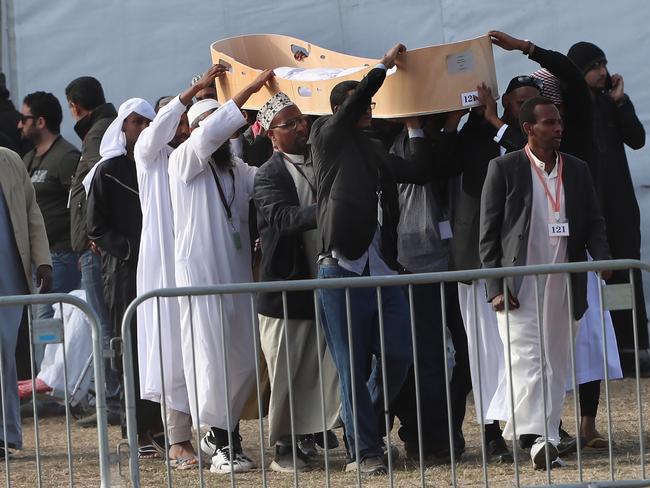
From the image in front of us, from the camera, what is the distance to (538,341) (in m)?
7.05

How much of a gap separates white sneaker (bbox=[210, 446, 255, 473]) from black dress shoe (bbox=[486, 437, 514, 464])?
47.0 inches

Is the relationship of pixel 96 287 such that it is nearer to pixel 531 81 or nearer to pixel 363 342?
pixel 363 342

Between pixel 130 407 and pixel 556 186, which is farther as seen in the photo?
pixel 556 186

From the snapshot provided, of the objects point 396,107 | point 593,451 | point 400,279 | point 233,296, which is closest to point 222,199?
point 233,296

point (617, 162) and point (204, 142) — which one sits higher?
point (204, 142)

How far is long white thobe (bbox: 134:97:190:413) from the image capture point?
7.82 metres

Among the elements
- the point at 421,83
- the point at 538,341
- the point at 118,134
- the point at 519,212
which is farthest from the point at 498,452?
the point at 118,134

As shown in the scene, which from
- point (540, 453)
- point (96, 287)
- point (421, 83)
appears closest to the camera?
point (540, 453)

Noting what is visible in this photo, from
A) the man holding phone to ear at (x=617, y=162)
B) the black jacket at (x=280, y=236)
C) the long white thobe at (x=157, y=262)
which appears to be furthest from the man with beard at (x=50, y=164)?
the man holding phone to ear at (x=617, y=162)

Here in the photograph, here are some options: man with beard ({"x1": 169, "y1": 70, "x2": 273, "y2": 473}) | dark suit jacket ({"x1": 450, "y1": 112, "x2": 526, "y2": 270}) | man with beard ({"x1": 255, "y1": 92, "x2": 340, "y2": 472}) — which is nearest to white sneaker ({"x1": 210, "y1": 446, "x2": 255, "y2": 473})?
man with beard ({"x1": 169, "y1": 70, "x2": 273, "y2": 473})

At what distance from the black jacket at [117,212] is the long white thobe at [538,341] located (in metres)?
2.35

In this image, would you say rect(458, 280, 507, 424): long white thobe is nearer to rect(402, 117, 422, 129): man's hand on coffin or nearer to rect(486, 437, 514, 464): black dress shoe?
rect(486, 437, 514, 464): black dress shoe

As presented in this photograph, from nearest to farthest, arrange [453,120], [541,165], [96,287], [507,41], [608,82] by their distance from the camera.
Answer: [541,165]
[507,41]
[453,120]
[608,82]
[96,287]

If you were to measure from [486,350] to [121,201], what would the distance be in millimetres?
2349
